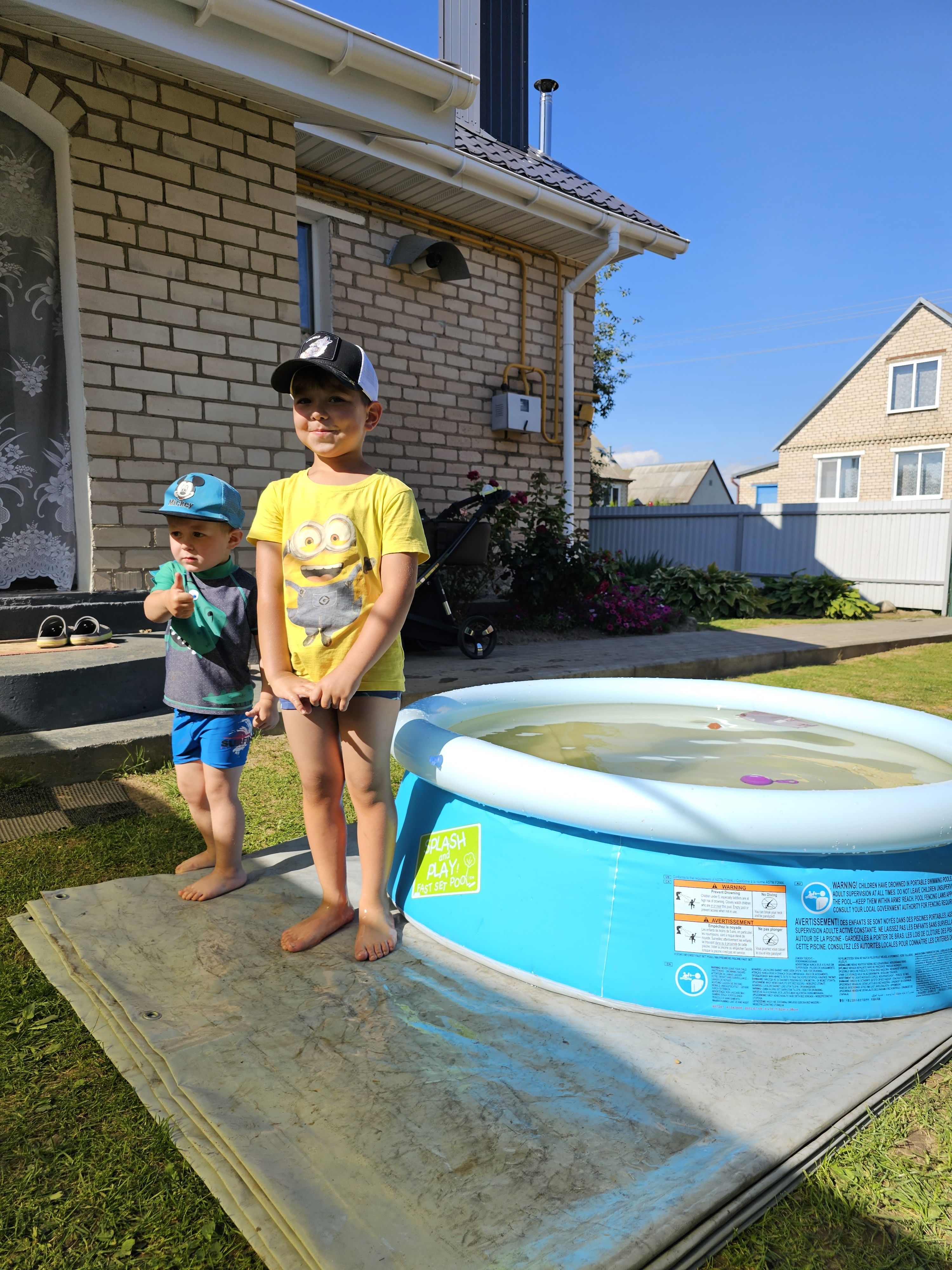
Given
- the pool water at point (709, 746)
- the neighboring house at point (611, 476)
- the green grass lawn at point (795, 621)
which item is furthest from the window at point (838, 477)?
the pool water at point (709, 746)

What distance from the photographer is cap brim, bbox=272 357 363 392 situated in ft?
6.37

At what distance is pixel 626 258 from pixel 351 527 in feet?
26.4

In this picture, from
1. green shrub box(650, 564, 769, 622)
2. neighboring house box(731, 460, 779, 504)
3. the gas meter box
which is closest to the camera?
the gas meter box

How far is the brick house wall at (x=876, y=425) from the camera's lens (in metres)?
22.6

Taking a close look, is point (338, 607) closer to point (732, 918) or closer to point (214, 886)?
point (214, 886)

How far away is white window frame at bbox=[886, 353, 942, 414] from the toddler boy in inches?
989

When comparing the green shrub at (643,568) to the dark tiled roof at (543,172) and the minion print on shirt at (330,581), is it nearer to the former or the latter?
the dark tiled roof at (543,172)

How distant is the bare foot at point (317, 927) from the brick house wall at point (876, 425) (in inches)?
877

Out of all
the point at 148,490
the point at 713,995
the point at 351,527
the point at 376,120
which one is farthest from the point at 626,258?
the point at 713,995

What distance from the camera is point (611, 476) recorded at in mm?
45844

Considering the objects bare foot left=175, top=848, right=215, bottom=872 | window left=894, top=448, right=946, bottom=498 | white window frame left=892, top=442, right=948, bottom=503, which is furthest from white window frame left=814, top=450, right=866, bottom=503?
bare foot left=175, top=848, right=215, bottom=872

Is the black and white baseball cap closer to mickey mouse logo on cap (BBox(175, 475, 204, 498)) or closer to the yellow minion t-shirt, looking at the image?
the yellow minion t-shirt

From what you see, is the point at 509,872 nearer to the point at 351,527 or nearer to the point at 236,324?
the point at 351,527

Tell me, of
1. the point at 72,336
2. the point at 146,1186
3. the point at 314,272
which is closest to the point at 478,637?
the point at 72,336
